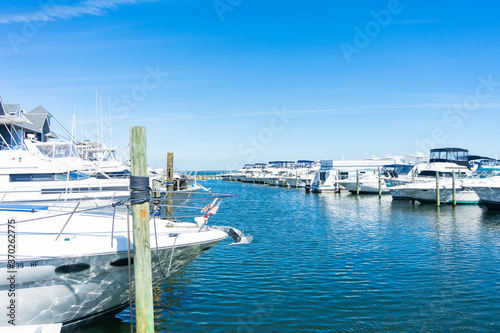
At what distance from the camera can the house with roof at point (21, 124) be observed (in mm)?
29642

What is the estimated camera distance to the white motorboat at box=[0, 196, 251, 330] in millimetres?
8273

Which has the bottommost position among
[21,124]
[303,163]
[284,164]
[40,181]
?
[40,181]

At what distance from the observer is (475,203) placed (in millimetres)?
37406

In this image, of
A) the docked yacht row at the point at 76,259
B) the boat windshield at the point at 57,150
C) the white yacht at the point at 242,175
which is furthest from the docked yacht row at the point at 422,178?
the docked yacht row at the point at 76,259

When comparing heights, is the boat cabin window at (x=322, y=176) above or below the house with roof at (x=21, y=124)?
below

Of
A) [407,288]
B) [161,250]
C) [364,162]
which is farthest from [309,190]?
[161,250]

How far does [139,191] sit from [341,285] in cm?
860

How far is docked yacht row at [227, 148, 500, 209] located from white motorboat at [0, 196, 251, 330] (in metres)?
30.3

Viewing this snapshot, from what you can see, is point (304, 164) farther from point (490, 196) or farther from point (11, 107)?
point (11, 107)

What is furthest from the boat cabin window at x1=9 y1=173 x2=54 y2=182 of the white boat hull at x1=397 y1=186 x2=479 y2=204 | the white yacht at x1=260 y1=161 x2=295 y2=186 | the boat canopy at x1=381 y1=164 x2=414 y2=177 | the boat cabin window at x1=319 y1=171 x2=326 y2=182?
the white yacht at x1=260 y1=161 x2=295 y2=186

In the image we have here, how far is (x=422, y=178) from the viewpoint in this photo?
46.6 metres

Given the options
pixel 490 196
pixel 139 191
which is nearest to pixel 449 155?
pixel 490 196

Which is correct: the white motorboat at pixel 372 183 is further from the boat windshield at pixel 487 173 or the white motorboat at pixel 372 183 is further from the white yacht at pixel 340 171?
the boat windshield at pixel 487 173

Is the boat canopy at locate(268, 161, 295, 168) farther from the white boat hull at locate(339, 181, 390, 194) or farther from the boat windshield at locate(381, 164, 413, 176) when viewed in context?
the white boat hull at locate(339, 181, 390, 194)
